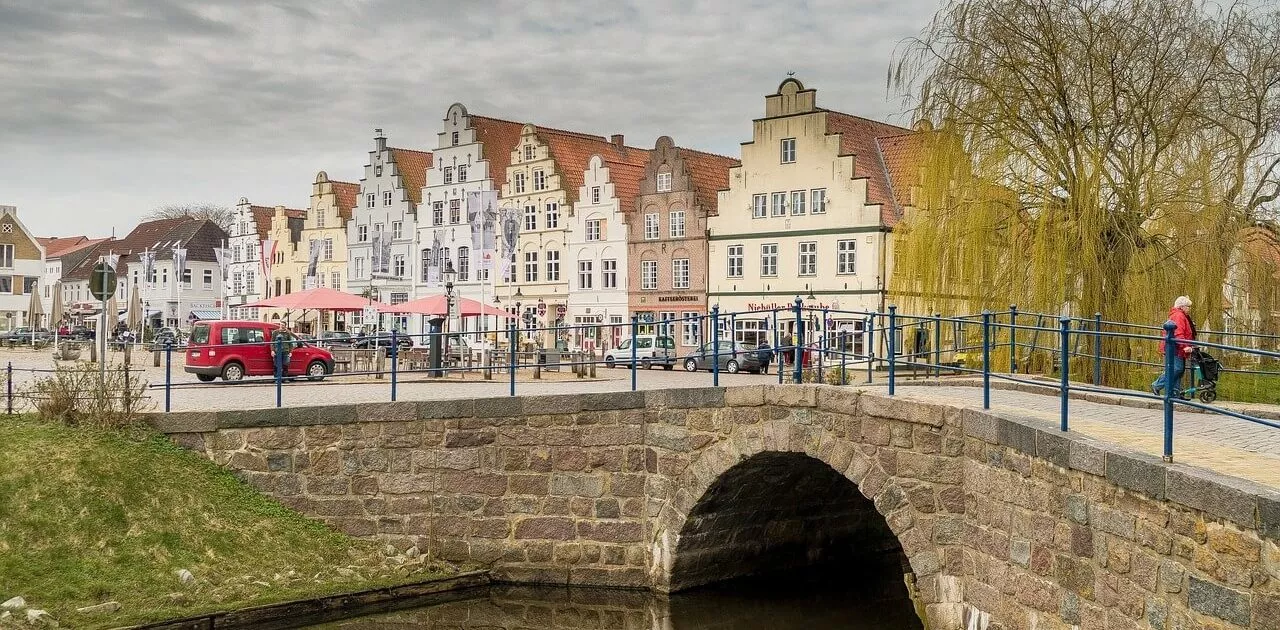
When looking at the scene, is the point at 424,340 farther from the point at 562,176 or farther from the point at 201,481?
the point at 201,481

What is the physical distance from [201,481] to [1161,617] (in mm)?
11910

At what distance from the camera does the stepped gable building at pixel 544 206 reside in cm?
5412

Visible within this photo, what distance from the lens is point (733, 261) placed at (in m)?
47.4

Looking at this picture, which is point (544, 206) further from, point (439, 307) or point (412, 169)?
point (439, 307)

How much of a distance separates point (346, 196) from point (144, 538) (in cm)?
5593

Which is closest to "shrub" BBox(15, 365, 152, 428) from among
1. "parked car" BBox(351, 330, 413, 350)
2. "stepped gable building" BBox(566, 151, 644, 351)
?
"parked car" BBox(351, 330, 413, 350)

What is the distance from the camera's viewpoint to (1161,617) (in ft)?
26.6

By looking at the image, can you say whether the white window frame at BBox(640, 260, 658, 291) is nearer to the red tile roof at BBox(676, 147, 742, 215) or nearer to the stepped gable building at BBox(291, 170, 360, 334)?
the red tile roof at BBox(676, 147, 742, 215)

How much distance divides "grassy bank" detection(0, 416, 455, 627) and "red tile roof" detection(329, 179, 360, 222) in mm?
52259

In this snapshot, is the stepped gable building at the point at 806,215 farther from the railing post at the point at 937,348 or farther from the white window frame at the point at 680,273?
the railing post at the point at 937,348

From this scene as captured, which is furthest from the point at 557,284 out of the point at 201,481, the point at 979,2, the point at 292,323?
the point at 201,481

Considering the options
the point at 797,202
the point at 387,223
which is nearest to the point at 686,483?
the point at 797,202

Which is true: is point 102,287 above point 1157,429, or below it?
above

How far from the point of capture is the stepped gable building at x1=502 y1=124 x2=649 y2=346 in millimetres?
54125
